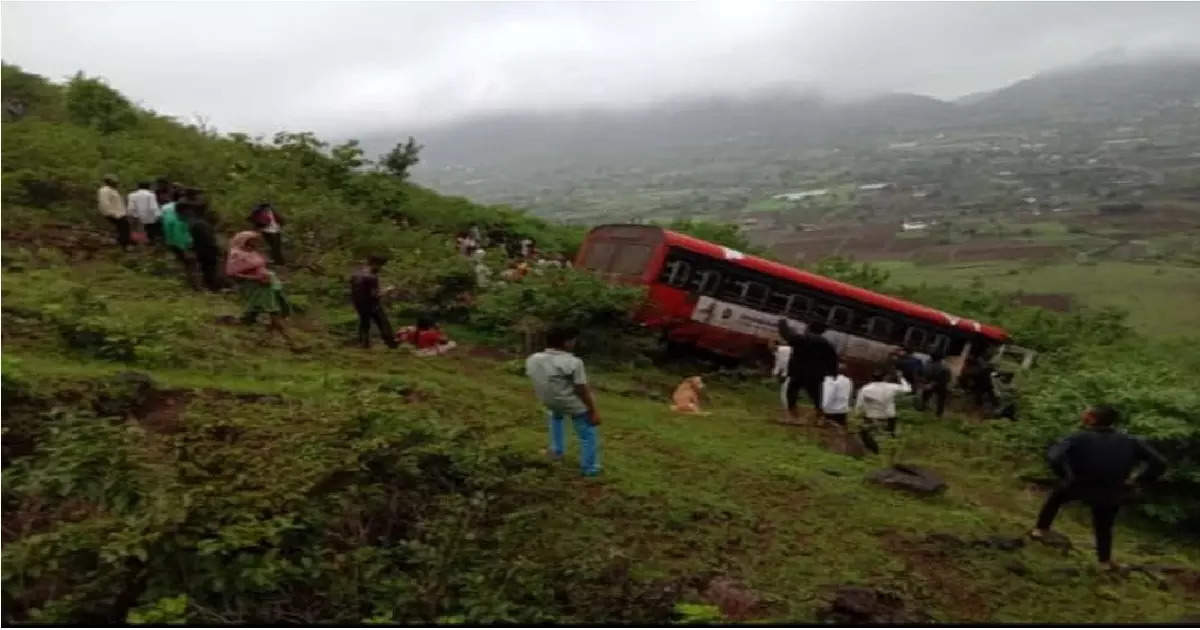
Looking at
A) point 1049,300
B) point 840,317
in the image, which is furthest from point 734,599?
point 1049,300

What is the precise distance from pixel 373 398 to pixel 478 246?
1419cm

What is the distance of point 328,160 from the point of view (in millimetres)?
22000

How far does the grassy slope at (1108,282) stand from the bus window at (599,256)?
21.9 meters

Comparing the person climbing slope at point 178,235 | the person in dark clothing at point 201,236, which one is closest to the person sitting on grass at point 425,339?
the person in dark clothing at point 201,236

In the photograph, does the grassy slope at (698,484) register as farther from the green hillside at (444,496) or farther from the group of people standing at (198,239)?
the group of people standing at (198,239)

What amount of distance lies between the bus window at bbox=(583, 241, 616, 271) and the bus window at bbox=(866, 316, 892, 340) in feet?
15.8

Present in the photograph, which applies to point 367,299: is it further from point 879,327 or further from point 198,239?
point 879,327

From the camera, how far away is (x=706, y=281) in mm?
15531

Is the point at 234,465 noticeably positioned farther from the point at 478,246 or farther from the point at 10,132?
the point at 478,246

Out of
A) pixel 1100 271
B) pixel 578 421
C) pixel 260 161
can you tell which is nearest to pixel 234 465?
pixel 578 421

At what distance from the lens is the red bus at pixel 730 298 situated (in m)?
15.3

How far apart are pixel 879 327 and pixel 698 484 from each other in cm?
1036

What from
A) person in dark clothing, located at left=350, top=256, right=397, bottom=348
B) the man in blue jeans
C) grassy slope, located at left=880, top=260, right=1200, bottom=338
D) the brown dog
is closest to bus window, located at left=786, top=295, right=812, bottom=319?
the brown dog

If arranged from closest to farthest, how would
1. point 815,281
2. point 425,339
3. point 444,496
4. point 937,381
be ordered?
point 444,496, point 425,339, point 937,381, point 815,281
